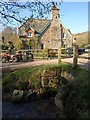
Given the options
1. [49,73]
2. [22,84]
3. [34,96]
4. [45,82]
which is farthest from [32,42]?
[34,96]

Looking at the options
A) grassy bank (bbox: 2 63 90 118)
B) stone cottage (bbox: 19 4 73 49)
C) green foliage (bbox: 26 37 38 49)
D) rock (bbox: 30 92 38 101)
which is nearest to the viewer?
grassy bank (bbox: 2 63 90 118)

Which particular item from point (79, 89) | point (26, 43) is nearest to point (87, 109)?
point (79, 89)

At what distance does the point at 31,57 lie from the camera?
22984mm

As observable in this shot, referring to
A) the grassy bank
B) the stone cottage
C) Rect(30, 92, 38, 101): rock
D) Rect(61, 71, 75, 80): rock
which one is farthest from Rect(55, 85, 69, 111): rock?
the stone cottage

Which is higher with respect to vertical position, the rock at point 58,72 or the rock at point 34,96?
the rock at point 58,72

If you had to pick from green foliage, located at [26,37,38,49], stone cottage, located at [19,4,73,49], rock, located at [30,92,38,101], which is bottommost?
rock, located at [30,92,38,101]

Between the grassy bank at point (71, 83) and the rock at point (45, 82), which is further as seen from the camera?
the rock at point (45, 82)

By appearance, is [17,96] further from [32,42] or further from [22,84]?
[32,42]

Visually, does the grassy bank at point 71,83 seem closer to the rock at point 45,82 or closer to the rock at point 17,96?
the rock at point 45,82

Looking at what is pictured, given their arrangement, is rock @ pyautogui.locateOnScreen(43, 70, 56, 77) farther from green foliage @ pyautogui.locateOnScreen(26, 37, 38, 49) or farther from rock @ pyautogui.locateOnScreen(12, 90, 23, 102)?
green foliage @ pyautogui.locateOnScreen(26, 37, 38, 49)

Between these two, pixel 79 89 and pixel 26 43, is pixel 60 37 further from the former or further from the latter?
pixel 79 89

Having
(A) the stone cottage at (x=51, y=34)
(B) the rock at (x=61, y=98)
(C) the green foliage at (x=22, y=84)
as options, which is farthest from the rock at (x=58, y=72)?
(A) the stone cottage at (x=51, y=34)

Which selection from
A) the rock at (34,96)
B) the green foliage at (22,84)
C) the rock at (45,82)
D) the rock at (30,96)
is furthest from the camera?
the green foliage at (22,84)

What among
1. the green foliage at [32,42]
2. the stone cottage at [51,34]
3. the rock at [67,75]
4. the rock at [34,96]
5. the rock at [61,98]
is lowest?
the rock at [34,96]
